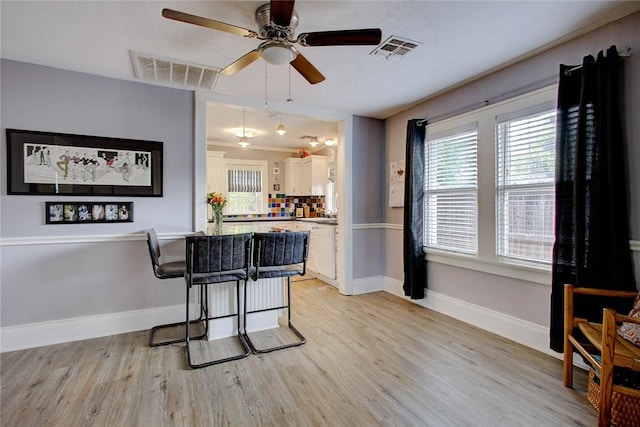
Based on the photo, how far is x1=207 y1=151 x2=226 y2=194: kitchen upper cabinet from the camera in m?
6.14

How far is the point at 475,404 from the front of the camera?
1894 millimetres

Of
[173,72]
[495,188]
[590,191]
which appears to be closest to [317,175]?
[173,72]

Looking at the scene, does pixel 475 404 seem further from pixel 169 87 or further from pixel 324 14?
pixel 169 87

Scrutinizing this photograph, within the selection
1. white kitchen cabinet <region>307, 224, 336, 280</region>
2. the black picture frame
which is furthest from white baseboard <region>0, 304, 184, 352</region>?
white kitchen cabinet <region>307, 224, 336, 280</region>

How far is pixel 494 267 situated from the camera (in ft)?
9.57

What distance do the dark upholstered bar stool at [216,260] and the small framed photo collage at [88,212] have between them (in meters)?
1.10

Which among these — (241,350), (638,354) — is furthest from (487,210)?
(241,350)

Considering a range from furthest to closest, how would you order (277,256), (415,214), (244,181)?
(244,181)
(415,214)
(277,256)

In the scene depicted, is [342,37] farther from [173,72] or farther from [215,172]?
[215,172]

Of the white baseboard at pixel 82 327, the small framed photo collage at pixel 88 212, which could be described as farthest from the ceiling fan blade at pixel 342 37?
the white baseboard at pixel 82 327

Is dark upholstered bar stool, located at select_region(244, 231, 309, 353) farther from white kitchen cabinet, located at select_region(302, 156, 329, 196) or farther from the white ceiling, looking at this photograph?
white kitchen cabinet, located at select_region(302, 156, 329, 196)

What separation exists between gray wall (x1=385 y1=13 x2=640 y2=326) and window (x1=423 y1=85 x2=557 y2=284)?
5.1 inches

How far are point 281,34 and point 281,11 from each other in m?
0.28

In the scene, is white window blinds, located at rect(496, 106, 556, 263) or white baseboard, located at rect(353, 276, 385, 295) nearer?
white window blinds, located at rect(496, 106, 556, 263)
